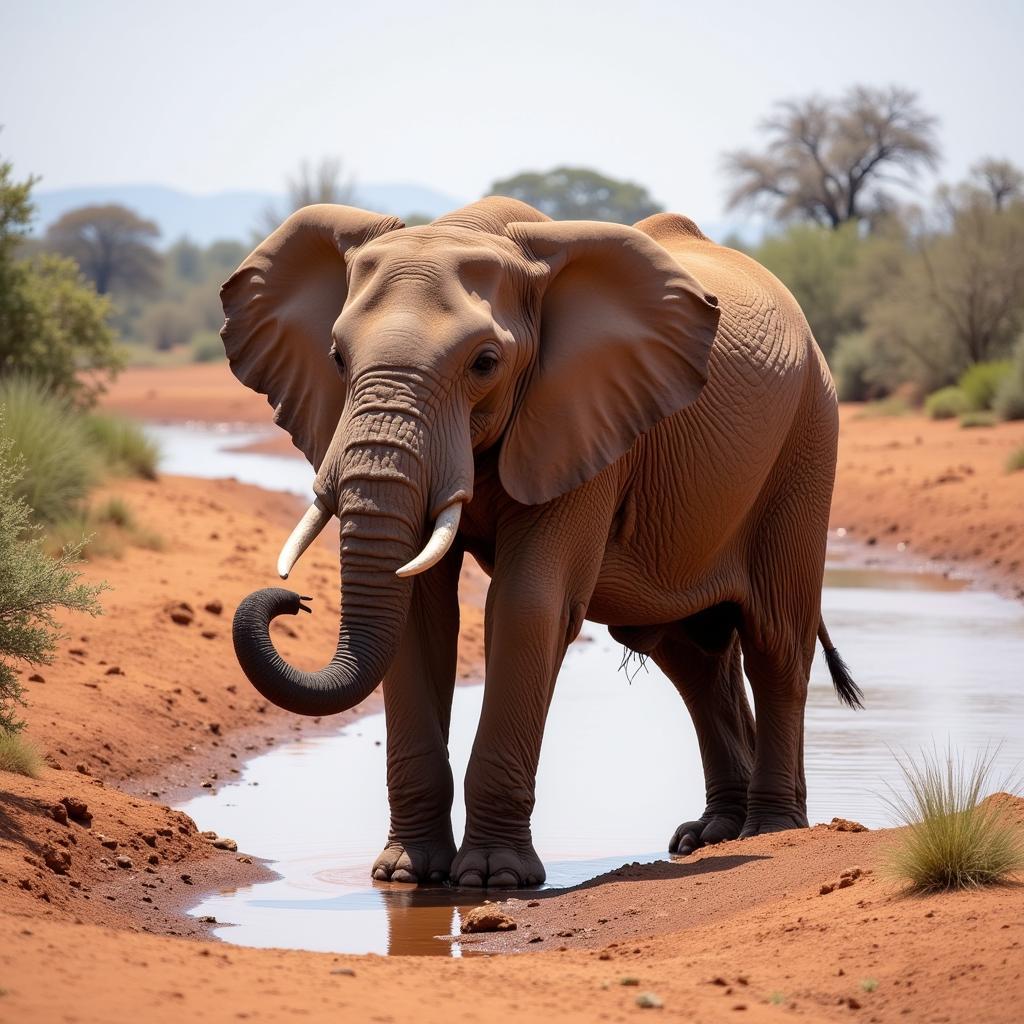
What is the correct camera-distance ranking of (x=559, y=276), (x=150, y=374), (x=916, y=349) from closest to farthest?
1. (x=559, y=276)
2. (x=916, y=349)
3. (x=150, y=374)

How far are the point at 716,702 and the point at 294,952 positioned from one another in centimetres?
430

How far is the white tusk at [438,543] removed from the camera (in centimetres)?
672

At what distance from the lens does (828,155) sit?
5662 cm

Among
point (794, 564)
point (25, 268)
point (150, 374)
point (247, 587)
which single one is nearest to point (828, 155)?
point (150, 374)

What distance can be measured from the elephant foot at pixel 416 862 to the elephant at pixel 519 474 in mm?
11

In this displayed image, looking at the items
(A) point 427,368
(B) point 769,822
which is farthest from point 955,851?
(B) point 769,822

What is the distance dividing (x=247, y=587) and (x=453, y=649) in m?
6.75

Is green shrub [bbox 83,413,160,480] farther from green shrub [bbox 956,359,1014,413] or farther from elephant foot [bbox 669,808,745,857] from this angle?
green shrub [bbox 956,359,1014,413]

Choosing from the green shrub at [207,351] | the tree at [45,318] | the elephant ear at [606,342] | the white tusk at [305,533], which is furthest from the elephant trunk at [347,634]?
the green shrub at [207,351]

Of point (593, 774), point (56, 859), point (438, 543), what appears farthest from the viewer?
point (593, 774)

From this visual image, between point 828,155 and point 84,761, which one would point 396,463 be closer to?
point 84,761

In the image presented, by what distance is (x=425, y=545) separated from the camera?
6980 mm

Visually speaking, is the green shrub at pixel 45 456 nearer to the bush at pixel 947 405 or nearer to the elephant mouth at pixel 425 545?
the elephant mouth at pixel 425 545

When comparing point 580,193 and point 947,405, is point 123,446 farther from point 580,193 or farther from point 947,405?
point 580,193
